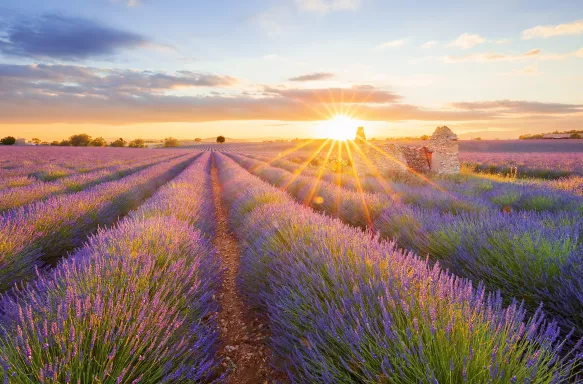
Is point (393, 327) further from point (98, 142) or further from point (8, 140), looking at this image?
point (98, 142)

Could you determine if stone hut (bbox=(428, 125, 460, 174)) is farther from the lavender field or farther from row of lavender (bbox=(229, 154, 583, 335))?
row of lavender (bbox=(229, 154, 583, 335))

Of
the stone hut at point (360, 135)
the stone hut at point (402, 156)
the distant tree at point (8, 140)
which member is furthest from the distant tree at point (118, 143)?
the stone hut at point (402, 156)

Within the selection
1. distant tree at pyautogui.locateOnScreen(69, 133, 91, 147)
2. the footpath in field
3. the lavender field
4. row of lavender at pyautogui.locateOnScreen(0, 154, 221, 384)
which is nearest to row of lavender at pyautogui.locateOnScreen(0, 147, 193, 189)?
the lavender field

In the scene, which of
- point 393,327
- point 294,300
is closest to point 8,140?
point 294,300

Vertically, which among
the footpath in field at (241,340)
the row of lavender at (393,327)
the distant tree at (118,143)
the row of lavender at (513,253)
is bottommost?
the footpath in field at (241,340)

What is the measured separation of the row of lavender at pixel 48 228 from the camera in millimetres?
3129

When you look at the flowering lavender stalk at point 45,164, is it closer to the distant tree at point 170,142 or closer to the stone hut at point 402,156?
the stone hut at point 402,156

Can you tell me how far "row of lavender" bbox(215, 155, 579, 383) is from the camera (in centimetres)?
129

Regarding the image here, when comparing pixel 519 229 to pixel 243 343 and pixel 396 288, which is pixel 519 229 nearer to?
pixel 396 288

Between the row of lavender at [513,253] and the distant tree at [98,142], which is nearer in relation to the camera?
the row of lavender at [513,253]

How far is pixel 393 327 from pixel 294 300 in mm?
816

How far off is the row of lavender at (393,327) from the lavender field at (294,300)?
13mm

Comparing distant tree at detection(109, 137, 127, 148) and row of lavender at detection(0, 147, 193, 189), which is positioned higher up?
distant tree at detection(109, 137, 127, 148)

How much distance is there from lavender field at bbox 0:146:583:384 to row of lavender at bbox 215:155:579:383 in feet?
0.04
